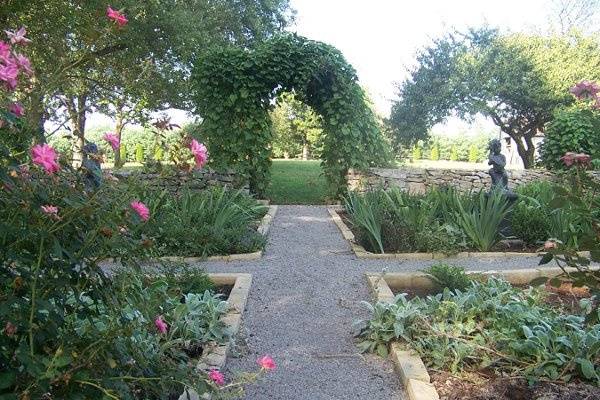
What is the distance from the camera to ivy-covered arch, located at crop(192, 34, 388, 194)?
9.66m

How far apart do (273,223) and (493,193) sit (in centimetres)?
346

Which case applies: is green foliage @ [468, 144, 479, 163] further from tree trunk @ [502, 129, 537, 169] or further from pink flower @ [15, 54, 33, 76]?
pink flower @ [15, 54, 33, 76]

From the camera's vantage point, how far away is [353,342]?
3314 mm

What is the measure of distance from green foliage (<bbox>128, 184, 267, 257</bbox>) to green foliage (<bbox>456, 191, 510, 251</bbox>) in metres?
2.50

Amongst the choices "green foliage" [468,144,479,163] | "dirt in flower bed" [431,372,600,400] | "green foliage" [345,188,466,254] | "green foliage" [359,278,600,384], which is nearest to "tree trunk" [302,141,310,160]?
"green foliage" [468,144,479,163]

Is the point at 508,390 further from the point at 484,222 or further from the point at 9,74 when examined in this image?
the point at 484,222

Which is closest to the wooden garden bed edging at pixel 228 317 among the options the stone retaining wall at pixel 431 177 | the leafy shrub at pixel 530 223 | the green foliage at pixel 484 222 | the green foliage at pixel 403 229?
the green foliage at pixel 403 229

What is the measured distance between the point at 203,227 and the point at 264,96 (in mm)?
4790

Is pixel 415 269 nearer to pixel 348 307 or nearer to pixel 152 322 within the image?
pixel 348 307

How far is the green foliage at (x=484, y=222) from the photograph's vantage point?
600 centimetres

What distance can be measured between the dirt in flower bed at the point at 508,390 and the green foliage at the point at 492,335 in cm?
6

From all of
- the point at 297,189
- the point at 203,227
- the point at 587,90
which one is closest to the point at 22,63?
the point at 587,90

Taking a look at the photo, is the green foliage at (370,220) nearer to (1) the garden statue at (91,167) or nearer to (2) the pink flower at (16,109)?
(1) the garden statue at (91,167)

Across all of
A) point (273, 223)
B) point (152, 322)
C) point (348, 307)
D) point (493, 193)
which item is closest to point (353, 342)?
point (348, 307)
